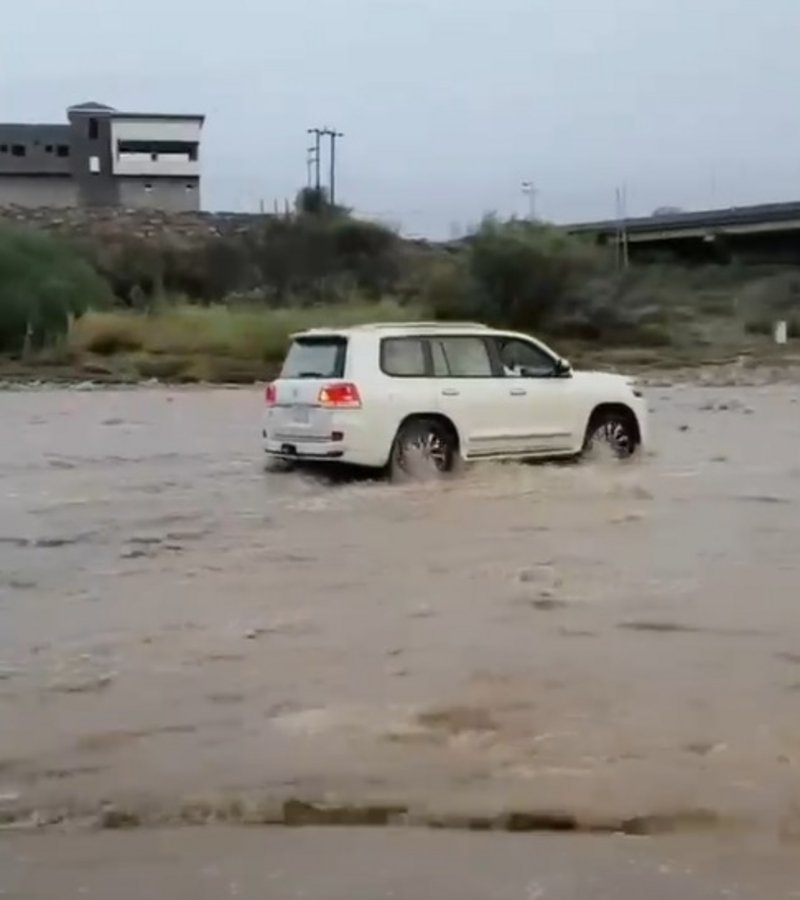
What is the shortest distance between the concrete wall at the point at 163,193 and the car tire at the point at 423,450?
82.6 metres

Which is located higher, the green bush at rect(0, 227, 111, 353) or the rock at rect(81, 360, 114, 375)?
the green bush at rect(0, 227, 111, 353)

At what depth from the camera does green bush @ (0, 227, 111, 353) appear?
4916 cm

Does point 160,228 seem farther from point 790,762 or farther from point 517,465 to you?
point 790,762

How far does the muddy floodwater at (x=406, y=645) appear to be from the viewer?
22.7 feet

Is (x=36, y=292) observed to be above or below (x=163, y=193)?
below

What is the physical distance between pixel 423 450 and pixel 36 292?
3472 cm

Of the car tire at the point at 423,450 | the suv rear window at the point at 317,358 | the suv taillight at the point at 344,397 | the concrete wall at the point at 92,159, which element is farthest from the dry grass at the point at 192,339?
the concrete wall at the point at 92,159

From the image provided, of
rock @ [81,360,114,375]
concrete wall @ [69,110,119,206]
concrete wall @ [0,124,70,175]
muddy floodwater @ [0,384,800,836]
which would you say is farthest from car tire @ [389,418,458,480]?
concrete wall @ [0,124,70,175]

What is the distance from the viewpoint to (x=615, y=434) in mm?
19125

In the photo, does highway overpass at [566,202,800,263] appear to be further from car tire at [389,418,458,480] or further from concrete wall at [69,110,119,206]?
car tire at [389,418,458,480]

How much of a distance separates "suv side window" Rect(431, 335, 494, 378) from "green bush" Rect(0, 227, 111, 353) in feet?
105

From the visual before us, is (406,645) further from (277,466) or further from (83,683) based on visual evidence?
(277,466)

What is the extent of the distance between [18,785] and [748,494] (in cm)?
1145

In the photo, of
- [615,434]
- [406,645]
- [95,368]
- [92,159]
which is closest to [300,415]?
[615,434]
